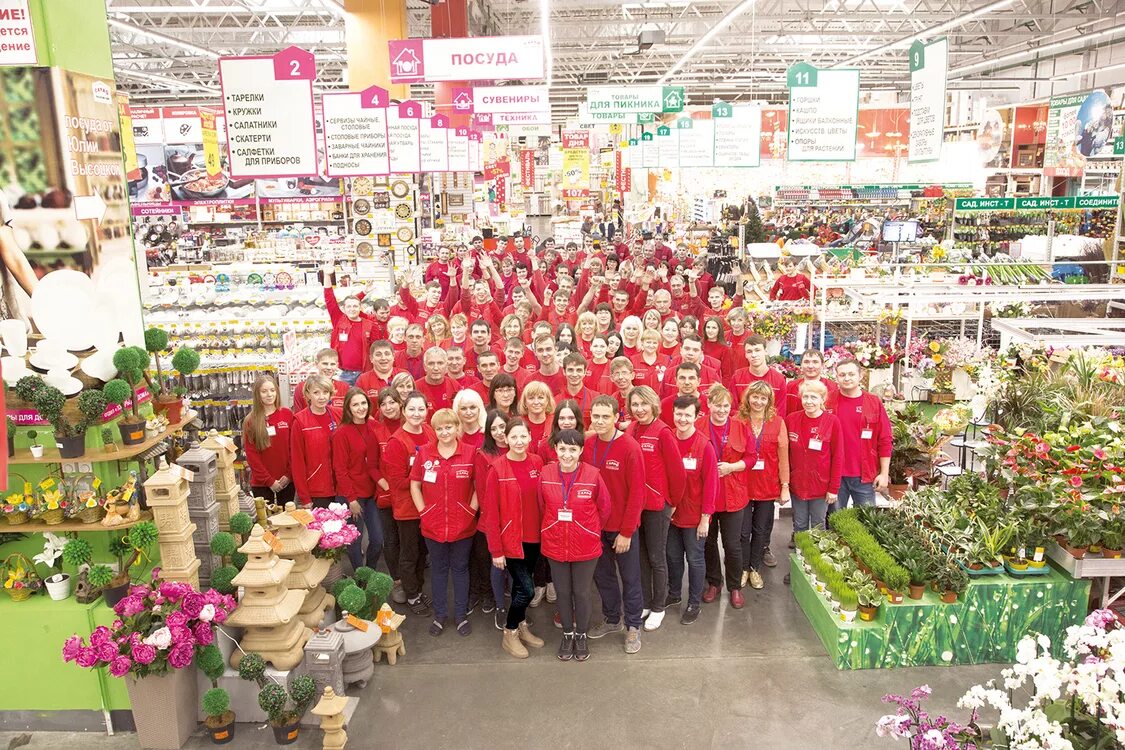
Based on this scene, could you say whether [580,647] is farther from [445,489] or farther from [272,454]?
[272,454]

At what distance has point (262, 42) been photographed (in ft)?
66.6

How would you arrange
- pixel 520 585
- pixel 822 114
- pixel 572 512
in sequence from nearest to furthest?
pixel 572 512 < pixel 520 585 < pixel 822 114

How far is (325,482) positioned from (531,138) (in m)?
28.3

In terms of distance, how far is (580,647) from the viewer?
203 inches

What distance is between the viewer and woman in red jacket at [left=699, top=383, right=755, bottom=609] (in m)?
5.47

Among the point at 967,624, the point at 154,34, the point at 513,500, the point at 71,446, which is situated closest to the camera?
the point at 71,446

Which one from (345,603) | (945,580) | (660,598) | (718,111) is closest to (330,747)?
(345,603)

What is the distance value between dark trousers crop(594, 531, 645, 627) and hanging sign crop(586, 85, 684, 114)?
443 inches

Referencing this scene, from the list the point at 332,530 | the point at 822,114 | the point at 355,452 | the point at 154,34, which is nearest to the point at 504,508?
the point at 332,530

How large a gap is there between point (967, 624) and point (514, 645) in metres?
2.74

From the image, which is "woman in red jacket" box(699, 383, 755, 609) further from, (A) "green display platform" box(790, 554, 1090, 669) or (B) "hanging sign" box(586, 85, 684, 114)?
(B) "hanging sign" box(586, 85, 684, 114)

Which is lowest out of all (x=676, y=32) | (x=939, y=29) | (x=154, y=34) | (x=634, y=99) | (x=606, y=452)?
(x=606, y=452)

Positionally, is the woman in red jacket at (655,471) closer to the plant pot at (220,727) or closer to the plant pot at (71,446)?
the plant pot at (220,727)

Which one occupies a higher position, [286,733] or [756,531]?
[756,531]
